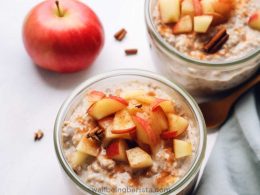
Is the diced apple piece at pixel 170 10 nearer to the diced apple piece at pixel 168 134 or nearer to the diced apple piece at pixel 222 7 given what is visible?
the diced apple piece at pixel 222 7

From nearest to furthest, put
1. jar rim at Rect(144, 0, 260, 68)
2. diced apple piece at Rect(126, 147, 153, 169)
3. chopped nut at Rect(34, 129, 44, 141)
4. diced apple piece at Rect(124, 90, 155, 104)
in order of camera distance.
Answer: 1. diced apple piece at Rect(126, 147, 153, 169)
2. diced apple piece at Rect(124, 90, 155, 104)
3. jar rim at Rect(144, 0, 260, 68)
4. chopped nut at Rect(34, 129, 44, 141)

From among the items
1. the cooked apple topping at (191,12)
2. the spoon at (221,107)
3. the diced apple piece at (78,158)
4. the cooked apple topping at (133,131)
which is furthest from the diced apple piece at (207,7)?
the diced apple piece at (78,158)

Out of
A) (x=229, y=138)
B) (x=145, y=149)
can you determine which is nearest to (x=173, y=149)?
(x=145, y=149)

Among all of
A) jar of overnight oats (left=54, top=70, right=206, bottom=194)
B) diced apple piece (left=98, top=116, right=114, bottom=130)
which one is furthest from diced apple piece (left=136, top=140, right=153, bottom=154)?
diced apple piece (left=98, top=116, right=114, bottom=130)

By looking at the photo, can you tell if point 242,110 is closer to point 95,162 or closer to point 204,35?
point 204,35

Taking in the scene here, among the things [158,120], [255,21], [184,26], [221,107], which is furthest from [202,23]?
[158,120]

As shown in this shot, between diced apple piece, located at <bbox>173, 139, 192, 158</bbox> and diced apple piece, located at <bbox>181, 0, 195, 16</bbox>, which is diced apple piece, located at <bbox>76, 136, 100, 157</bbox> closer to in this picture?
diced apple piece, located at <bbox>173, 139, 192, 158</bbox>
